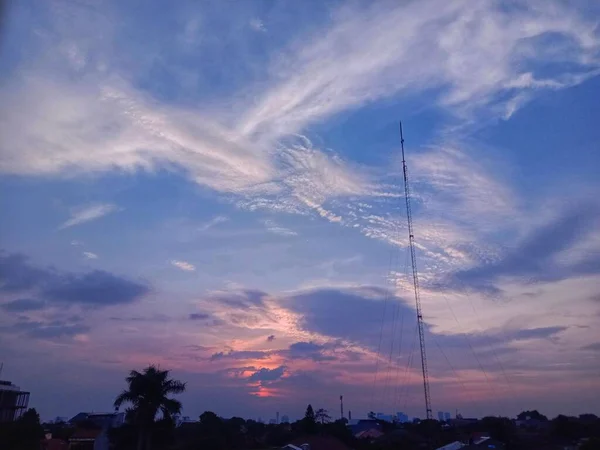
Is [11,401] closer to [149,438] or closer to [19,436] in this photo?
[149,438]

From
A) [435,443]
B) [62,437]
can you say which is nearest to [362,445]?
[435,443]

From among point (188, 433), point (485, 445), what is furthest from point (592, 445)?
point (188, 433)

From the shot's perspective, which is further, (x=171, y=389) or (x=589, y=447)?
(x=171, y=389)

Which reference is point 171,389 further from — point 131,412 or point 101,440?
point 101,440

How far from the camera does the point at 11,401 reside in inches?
2256

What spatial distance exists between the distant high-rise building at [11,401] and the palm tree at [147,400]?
17691mm

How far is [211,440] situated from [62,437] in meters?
15.1

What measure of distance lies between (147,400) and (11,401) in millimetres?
22537

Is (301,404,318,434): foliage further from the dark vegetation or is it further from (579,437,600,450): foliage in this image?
(579,437,600,450): foliage

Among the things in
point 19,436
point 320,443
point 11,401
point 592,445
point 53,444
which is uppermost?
point 11,401

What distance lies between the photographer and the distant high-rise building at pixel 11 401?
54656mm

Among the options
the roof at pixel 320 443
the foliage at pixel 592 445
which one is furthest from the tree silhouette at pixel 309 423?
the foliage at pixel 592 445

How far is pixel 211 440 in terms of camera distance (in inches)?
1902

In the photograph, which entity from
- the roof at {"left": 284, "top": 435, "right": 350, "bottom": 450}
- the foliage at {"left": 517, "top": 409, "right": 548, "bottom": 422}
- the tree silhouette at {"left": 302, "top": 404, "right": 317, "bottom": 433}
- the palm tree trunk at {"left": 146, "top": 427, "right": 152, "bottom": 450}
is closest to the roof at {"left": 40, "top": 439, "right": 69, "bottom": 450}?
the palm tree trunk at {"left": 146, "top": 427, "right": 152, "bottom": 450}
